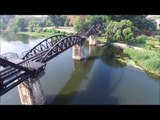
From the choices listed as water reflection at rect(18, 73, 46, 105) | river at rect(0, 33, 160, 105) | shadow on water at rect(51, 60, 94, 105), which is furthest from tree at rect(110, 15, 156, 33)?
water reflection at rect(18, 73, 46, 105)

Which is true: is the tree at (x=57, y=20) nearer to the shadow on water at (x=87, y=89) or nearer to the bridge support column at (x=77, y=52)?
the bridge support column at (x=77, y=52)

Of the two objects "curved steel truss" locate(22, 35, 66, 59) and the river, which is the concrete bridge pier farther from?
"curved steel truss" locate(22, 35, 66, 59)

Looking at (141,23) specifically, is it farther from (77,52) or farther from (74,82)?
(74,82)

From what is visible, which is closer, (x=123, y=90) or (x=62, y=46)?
(x=123, y=90)

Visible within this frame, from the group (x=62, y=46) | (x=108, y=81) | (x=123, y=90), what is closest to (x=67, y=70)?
(x=62, y=46)

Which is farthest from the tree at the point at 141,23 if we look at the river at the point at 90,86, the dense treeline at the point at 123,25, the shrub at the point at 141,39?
the river at the point at 90,86
